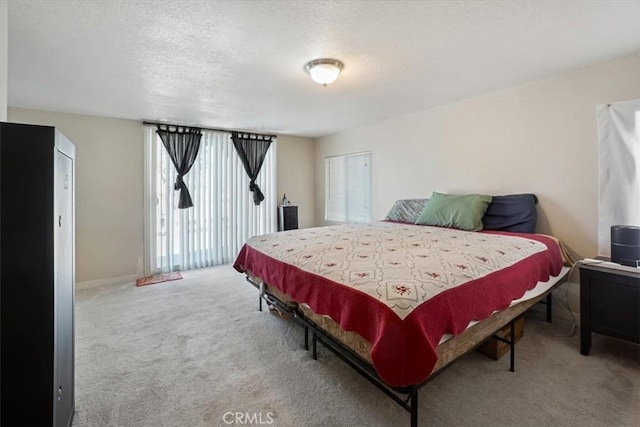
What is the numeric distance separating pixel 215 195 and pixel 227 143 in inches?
35.0

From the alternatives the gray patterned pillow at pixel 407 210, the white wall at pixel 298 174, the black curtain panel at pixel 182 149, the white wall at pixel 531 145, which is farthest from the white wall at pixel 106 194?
the white wall at pixel 531 145

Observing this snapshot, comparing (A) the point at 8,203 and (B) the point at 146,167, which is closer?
(A) the point at 8,203


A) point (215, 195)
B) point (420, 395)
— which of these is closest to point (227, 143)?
point (215, 195)

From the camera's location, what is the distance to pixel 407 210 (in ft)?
12.2

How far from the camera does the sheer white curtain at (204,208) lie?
416 cm

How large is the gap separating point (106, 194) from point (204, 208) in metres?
1.27

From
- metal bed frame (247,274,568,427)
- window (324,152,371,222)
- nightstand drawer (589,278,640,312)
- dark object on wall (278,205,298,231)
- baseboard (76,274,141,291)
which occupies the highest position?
window (324,152,371,222)

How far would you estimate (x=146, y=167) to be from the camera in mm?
4082

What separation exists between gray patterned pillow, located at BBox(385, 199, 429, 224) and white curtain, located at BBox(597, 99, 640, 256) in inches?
64.3

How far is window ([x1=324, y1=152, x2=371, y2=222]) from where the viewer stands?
4.75m

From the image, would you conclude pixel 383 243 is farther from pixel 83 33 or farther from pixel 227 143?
pixel 227 143

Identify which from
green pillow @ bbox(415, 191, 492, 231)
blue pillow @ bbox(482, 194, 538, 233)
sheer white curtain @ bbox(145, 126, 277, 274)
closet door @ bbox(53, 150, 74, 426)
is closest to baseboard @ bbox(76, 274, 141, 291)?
sheer white curtain @ bbox(145, 126, 277, 274)
